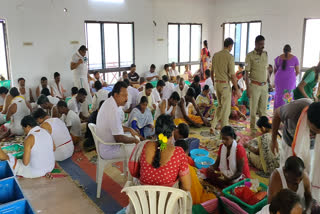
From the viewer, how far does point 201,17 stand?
430 inches

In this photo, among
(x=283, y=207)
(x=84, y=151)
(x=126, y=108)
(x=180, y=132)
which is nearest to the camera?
(x=283, y=207)

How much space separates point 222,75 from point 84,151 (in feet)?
8.22

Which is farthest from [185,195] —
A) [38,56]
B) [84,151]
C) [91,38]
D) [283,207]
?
[91,38]

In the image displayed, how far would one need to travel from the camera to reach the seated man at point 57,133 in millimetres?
4047

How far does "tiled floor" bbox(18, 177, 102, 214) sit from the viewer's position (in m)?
3.09

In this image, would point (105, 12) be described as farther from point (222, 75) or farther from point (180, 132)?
point (180, 132)

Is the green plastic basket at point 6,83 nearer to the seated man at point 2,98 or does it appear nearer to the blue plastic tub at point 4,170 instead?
the seated man at point 2,98

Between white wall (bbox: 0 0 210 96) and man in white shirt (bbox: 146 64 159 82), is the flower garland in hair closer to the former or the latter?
white wall (bbox: 0 0 210 96)

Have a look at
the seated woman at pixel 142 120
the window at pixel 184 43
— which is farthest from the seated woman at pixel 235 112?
the window at pixel 184 43

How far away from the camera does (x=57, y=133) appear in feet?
13.6

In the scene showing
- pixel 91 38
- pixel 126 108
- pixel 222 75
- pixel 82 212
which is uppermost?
pixel 91 38

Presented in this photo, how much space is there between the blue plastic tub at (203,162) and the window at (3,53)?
552 centimetres

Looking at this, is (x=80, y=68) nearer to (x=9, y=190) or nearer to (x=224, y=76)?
(x=224, y=76)

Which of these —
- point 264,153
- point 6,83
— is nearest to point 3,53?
point 6,83
